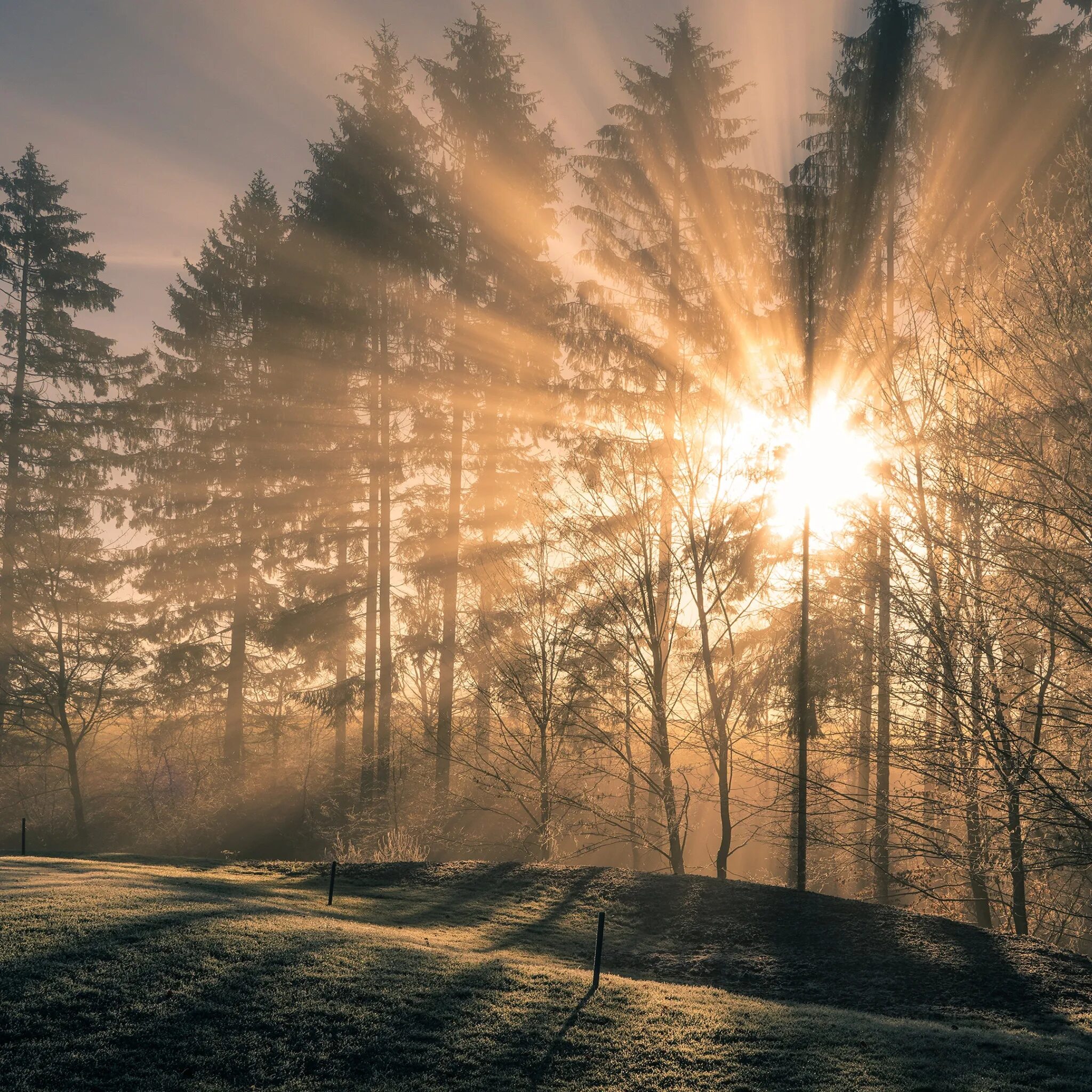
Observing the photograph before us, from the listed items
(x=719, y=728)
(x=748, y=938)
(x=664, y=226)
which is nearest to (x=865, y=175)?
(x=664, y=226)

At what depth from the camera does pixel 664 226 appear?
765 inches

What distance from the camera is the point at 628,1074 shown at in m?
6.09

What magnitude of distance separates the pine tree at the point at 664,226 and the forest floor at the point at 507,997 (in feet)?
30.1

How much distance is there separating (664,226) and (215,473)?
1626 cm

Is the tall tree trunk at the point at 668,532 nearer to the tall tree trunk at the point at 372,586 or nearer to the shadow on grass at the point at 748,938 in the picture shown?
the shadow on grass at the point at 748,938

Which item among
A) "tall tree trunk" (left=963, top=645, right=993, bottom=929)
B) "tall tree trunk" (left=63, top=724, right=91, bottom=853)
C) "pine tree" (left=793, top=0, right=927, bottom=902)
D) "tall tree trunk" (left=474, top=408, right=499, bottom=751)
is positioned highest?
"pine tree" (left=793, top=0, right=927, bottom=902)

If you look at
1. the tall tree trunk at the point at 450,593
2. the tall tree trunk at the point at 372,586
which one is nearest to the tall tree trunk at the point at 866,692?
the tall tree trunk at the point at 450,593

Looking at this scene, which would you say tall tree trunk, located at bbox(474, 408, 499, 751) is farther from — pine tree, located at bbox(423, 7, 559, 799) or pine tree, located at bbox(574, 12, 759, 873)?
pine tree, located at bbox(574, 12, 759, 873)

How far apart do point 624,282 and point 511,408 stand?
4.64m

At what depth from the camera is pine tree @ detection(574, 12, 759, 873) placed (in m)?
18.6

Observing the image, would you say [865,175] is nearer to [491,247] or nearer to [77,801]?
[491,247]

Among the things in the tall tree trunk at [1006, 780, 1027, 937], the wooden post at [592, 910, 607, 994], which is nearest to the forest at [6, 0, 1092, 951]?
the tall tree trunk at [1006, 780, 1027, 937]

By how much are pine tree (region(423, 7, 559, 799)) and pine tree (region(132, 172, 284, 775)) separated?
7.28 m

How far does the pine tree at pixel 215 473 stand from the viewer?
2456cm
